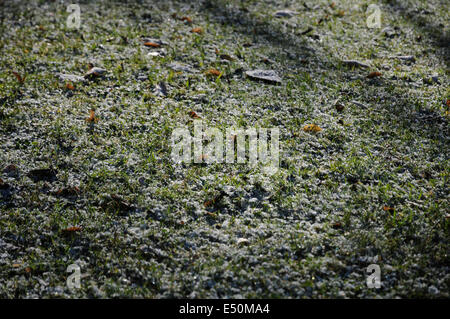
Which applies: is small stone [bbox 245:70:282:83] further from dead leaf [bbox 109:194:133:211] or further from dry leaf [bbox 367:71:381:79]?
dead leaf [bbox 109:194:133:211]

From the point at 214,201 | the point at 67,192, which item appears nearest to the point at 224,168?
the point at 214,201

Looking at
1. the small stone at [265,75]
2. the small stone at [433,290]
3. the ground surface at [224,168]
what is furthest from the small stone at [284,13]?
the small stone at [433,290]

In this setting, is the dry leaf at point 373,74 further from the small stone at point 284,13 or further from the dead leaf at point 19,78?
the dead leaf at point 19,78

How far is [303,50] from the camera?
235 inches

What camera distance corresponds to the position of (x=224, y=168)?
3.88 metres

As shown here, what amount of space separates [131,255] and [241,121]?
1.99 m

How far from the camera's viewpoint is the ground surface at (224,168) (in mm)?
2934

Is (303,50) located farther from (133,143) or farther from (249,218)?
(249,218)

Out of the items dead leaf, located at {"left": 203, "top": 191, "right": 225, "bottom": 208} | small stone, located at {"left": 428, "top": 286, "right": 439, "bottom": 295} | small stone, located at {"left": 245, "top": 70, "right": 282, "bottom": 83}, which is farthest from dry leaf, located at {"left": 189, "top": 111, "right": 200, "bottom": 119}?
small stone, located at {"left": 428, "top": 286, "right": 439, "bottom": 295}

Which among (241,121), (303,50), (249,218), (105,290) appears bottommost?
(105,290)

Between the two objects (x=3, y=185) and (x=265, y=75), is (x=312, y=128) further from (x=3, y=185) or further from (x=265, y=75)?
(x=3, y=185)

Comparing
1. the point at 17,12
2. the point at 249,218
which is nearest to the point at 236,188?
the point at 249,218

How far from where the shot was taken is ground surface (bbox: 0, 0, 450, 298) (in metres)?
2.93

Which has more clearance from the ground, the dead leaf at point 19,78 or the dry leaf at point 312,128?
the dry leaf at point 312,128
